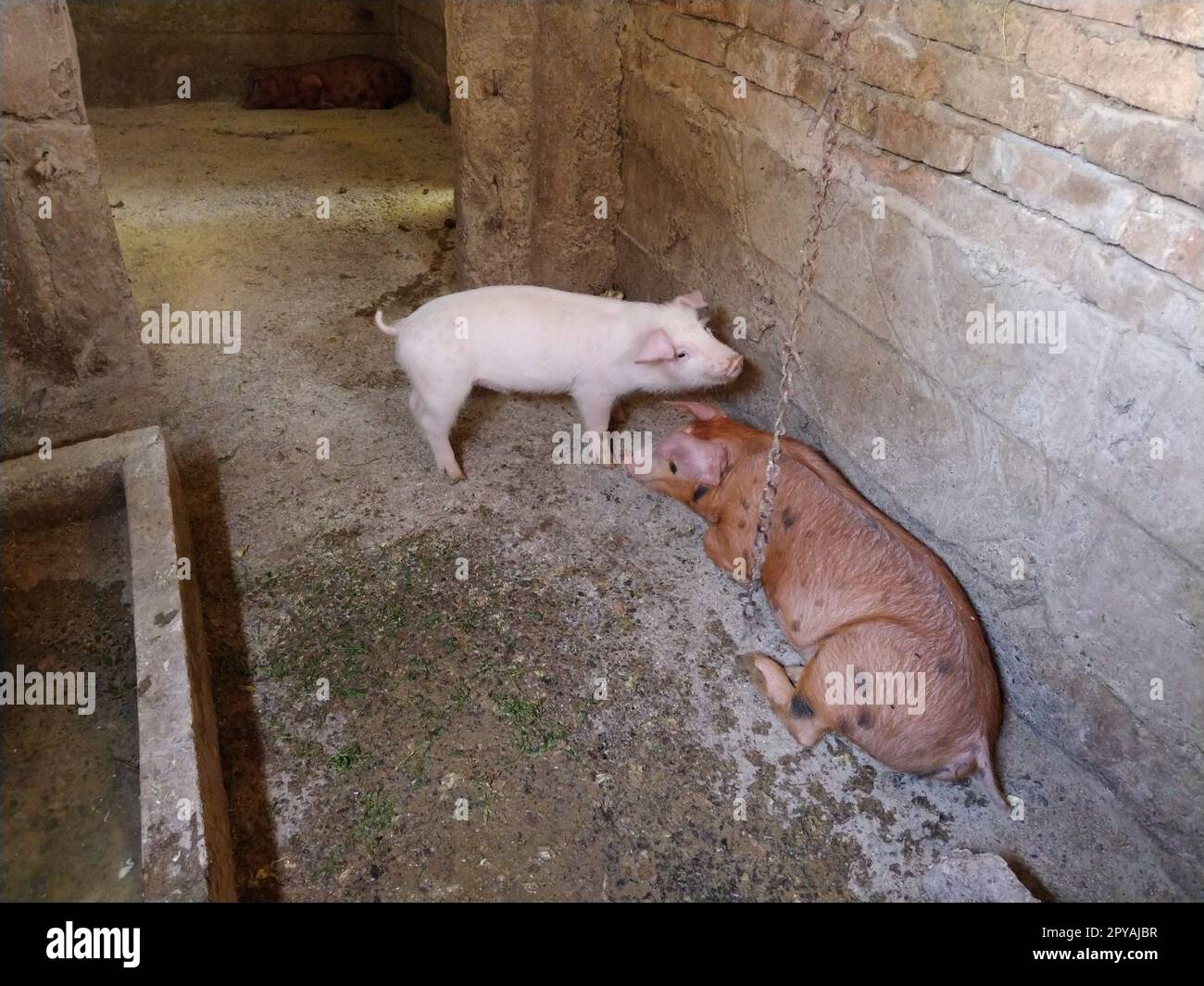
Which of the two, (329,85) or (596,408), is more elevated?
(329,85)

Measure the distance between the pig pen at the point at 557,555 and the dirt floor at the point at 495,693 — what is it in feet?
0.04

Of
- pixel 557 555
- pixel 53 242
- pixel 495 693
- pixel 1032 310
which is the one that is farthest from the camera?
pixel 557 555

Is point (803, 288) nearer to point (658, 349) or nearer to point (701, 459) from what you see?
point (658, 349)

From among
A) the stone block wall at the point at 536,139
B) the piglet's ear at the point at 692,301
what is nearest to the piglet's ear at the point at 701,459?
the piglet's ear at the point at 692,301

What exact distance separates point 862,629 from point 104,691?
2.27 metres

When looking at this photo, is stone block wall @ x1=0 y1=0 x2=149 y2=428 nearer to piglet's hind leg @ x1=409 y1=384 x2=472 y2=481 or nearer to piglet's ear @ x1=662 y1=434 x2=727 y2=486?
piglet's hind leg @ x1=409 y1=384 x2=472 y2=481

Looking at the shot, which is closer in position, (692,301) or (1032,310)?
(1032,310)

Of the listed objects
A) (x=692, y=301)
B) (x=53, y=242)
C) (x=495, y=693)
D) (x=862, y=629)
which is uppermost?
(x=53, y=242)

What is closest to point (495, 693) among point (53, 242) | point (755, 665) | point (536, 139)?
point (755, 665)

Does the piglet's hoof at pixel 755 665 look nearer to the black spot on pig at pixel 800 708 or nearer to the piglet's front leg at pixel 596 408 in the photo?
the black spot on pig at pixel 800 708

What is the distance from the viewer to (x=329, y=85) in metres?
8.42

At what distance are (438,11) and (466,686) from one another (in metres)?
7.24
